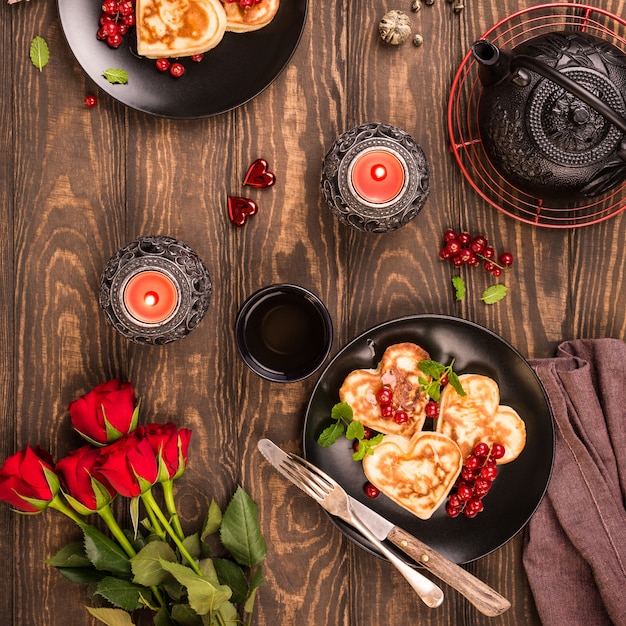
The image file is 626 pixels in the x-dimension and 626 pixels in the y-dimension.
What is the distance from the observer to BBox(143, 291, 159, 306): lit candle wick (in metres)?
0.90

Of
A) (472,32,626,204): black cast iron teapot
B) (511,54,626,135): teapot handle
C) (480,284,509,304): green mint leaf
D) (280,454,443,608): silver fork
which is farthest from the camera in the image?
(480,284,509,304): green mint leaf

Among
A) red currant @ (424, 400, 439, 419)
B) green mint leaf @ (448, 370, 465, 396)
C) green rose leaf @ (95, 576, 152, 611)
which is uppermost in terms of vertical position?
green mint leaf @ (448, 370, 465, 396)

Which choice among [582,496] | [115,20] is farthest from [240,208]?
[582,496]

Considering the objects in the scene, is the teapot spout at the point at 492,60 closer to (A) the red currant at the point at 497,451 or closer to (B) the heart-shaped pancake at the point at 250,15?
(B) the heart-shaped pancake at the point at 250,15

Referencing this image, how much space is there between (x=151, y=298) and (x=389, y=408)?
0.39m

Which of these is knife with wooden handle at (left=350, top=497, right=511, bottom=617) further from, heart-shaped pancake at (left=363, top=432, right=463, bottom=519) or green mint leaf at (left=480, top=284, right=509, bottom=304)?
green mint leaf at (left=480, top=284, right=509, bottom=304)

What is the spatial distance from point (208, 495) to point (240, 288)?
346 millimetres

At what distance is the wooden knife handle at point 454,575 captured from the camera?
3.14 ft

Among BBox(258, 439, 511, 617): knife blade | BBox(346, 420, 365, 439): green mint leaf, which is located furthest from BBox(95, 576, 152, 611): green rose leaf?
BBox(346, 420, 365, 439): green mint leaf

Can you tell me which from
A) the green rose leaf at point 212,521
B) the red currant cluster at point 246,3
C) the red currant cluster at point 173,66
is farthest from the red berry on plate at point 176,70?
the green rose leaf at point 212,521

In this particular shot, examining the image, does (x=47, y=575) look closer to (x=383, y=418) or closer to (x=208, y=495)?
(x=208, y=495)

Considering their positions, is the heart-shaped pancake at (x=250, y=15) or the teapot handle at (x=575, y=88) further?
the heart-shaped pancake at (x=250, y=15)

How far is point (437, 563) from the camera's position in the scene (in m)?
0.98

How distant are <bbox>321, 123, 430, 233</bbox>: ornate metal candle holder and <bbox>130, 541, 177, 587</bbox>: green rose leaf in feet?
1.88
